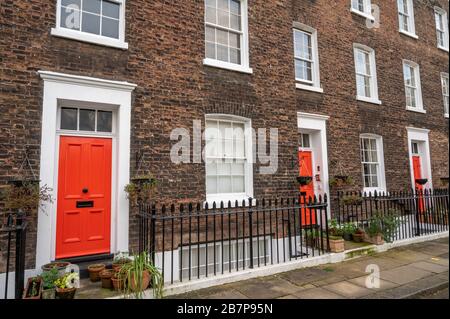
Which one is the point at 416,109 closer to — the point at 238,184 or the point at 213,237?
the point at 238,184

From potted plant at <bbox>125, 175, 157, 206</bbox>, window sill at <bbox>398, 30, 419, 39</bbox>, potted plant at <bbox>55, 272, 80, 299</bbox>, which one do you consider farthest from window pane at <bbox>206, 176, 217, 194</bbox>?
window sill at <bbox>398, 30, 419, 39</bbox>

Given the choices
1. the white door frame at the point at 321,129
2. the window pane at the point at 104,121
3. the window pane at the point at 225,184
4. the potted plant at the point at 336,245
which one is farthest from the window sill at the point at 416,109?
the window pane at the point at 104,121

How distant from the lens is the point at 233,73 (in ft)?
25.7

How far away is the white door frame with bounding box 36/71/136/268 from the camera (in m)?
5.45

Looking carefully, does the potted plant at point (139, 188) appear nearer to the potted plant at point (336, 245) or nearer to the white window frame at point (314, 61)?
the potted plant at point (336, 245)

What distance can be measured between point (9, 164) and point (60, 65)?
2032 millimetres

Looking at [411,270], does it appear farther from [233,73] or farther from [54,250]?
[54,250]

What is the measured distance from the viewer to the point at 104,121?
21.0 feet

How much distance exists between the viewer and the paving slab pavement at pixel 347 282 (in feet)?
16.8

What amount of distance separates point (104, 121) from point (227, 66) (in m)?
3.28

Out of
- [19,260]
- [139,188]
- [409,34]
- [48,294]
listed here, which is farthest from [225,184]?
[409,34]

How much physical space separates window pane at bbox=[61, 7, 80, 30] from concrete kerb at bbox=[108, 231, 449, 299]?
5.18 metres

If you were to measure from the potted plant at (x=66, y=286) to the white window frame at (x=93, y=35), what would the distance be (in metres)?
4.37
